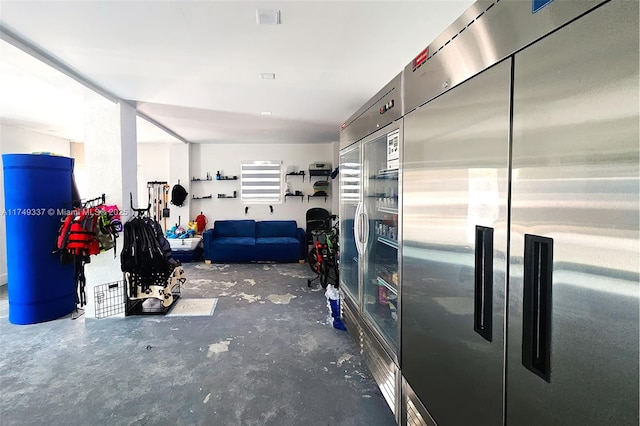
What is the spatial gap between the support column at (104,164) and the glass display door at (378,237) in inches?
109

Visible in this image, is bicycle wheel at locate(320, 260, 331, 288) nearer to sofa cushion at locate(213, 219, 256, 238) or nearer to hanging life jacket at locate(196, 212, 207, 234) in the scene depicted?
sofa cushion at locate(213, 219, 256, 238)

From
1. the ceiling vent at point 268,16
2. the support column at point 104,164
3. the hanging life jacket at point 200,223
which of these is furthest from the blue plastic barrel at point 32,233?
the hanging life jacket at point 200,223

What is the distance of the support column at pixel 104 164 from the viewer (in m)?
3.53

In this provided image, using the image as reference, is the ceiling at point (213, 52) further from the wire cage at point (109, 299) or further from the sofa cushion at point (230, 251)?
the sofa cushion at point (230, 251)

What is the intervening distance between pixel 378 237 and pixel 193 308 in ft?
8.40

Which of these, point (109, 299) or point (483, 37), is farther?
point (109, 299)

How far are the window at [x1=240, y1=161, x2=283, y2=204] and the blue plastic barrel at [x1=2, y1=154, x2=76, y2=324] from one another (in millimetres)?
3724

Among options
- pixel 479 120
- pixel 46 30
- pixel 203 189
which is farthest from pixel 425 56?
pixel 203 189

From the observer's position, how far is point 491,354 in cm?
111

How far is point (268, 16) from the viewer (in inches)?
77.0

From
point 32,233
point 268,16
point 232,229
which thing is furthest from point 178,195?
point 268,16

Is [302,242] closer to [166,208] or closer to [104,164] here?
[166,208]

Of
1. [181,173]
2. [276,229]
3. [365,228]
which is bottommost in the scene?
[276,229]

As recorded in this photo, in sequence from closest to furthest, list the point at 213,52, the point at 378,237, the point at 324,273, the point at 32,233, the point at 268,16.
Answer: the point at 268,16, the point at 213,52, the point at 378,237, the point at 32,233, the point at 324,273
